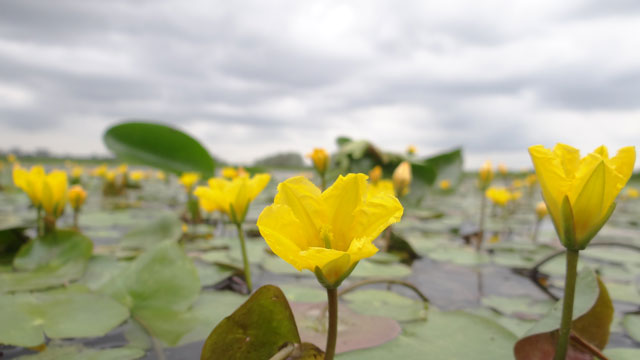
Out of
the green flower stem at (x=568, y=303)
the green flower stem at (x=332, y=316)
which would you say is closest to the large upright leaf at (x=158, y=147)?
the green flower stem at (x=332, y=316)

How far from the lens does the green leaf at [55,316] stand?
1.08 meters

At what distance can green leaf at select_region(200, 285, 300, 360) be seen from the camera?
0.76 meters

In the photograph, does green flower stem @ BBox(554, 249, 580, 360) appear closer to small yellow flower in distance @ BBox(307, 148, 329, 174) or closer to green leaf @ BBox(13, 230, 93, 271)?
small yellow flower in distance @ BBox(307, 148, 329, 174)

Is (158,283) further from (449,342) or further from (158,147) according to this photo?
(158,147)

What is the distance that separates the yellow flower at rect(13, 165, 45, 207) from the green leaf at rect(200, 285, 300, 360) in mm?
1565

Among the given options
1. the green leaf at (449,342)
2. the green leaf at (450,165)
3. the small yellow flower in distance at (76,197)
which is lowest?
the green leaf at (449,342)

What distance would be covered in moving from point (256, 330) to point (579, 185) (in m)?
0.68

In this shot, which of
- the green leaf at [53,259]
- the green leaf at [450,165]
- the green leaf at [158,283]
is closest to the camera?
the green leaf at [158,283]

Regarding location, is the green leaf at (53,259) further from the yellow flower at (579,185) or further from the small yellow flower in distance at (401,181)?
the yellow flower at (579,185)

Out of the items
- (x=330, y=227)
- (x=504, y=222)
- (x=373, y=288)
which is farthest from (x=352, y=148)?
(x=504, y=222)

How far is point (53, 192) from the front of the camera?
74.5 inches

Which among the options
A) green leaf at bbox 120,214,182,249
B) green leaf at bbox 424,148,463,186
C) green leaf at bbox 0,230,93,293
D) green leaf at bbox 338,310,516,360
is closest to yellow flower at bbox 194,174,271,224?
green leaf at bbox 338,310,516,360

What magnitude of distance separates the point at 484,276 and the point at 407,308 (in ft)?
2.86

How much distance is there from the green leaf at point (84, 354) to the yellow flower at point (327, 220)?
694 millimetres
